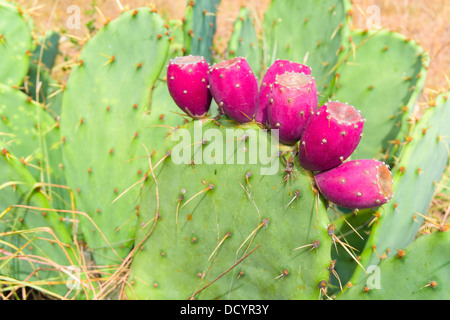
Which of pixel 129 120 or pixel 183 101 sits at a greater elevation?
pixel 183 101

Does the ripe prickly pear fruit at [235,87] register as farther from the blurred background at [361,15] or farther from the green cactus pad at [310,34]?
the blurred background at [361,15]

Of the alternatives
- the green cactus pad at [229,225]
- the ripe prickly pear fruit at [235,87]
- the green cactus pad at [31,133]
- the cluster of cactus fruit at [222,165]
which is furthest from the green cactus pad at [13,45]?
the ripe prickly pear fruit at [235,87]

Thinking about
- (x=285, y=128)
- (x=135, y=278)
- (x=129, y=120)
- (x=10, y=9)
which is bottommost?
(x=135, y=278)

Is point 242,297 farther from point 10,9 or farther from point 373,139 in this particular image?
point 10,9

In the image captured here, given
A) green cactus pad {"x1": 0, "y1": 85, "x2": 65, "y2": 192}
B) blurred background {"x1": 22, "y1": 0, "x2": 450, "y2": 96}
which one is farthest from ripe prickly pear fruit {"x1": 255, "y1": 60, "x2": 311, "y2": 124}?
blurred background {"x1": 22, "y1": 0, "x2": 450, "y2": 96}

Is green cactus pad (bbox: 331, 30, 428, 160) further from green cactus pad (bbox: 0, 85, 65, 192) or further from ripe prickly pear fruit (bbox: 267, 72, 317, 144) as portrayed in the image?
green cactus pad (bbox: 0, 85, 65, 192)

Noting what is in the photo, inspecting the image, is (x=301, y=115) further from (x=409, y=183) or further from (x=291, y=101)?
(x=409, y=183)

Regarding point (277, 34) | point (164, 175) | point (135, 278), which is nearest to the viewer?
point (164, 175)
